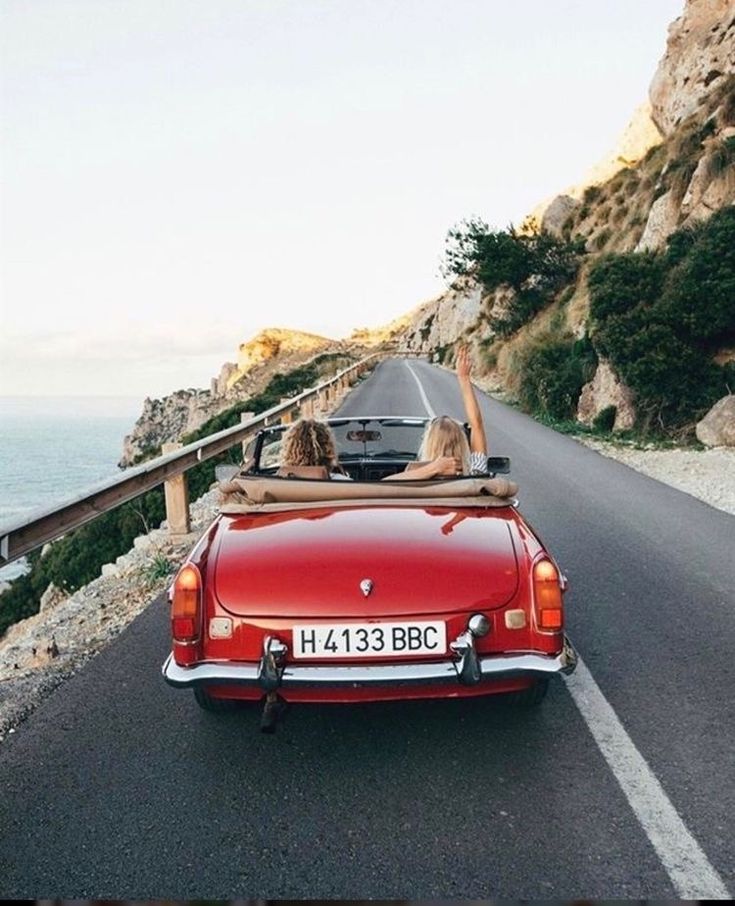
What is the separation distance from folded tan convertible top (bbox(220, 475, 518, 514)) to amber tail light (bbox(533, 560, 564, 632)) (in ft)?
2.11

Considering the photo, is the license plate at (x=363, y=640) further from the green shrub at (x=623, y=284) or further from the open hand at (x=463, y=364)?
the green shrub at (x=623, y=284)

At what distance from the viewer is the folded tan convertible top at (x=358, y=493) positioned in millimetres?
4312

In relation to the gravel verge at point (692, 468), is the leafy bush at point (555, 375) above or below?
above

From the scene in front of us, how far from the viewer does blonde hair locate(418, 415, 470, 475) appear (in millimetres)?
4777

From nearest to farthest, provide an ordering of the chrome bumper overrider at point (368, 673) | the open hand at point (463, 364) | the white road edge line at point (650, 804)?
the white road edge line at point (650, 804), the chrome bumper overrider at point (368, 673), the open hand at point (463, 364)

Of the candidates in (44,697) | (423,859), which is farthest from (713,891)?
(44,697)

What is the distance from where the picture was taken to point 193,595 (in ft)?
12.1

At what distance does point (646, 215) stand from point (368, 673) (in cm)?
3442

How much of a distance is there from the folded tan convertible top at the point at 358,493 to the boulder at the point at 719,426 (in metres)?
11.7

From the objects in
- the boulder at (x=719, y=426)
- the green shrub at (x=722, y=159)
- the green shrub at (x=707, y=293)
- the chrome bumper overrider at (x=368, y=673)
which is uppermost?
the green shrub at (x=722, y=159)

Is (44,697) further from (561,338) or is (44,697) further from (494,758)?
(561,338)

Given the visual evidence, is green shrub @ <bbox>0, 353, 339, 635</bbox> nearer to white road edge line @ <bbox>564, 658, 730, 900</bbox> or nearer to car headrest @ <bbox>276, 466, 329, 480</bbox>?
car headrest @ <bbox>276, 466, 329, 480</bbox>

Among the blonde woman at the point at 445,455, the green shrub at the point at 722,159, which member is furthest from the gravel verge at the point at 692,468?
the green shrub at the point at 722,159

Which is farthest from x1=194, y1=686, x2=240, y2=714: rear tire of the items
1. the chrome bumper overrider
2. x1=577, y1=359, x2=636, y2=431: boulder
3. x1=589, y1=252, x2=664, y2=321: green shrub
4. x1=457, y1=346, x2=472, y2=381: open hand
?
x1=589, y1=252, x2=664, y2=321: green shrub
